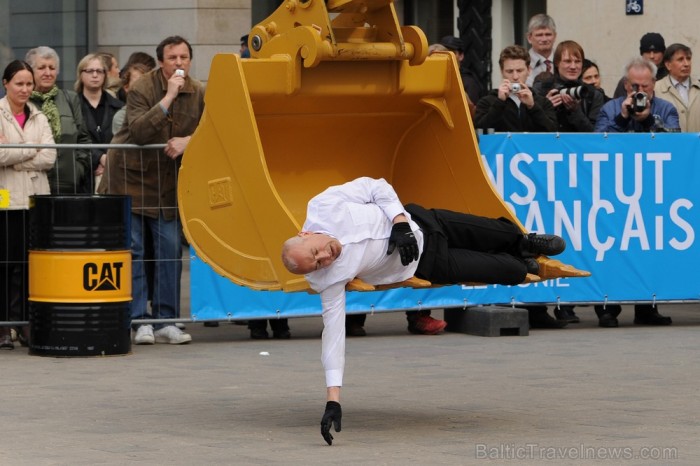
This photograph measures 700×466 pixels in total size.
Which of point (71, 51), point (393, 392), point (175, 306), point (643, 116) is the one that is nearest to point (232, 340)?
point (175, 306)

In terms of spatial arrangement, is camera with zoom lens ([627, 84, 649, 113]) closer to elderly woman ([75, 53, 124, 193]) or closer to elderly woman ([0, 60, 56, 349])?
elderly woman ([75, 53, 124, 193])

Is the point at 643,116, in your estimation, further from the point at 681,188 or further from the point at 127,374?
the point at 127,374

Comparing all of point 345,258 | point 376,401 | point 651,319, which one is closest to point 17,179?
point 376,401

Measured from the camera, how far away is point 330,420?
9062mm

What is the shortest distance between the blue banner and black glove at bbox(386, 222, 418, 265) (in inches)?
185

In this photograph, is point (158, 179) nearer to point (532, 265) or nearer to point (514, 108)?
point (514, 108)

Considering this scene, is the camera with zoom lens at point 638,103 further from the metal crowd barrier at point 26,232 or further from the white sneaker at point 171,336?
the white sneaker at point 171,336

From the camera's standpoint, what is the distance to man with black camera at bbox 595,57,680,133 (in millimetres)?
14820

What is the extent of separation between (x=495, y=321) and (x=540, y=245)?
4129mm

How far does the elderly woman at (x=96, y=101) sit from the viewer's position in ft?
48.1

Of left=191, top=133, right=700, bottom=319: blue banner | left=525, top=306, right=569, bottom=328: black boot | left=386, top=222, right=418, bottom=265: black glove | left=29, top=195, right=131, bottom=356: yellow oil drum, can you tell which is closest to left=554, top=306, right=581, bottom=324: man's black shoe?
left=525, top=306, right=569, bottom=328: black boot

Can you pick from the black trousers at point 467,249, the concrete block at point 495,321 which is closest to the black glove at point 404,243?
the black trousers at point 467,249

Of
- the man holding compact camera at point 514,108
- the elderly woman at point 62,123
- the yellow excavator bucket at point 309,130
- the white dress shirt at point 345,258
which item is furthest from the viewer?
the man holding compact camera at point 514,108

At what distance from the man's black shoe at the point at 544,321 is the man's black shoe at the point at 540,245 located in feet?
15.8
